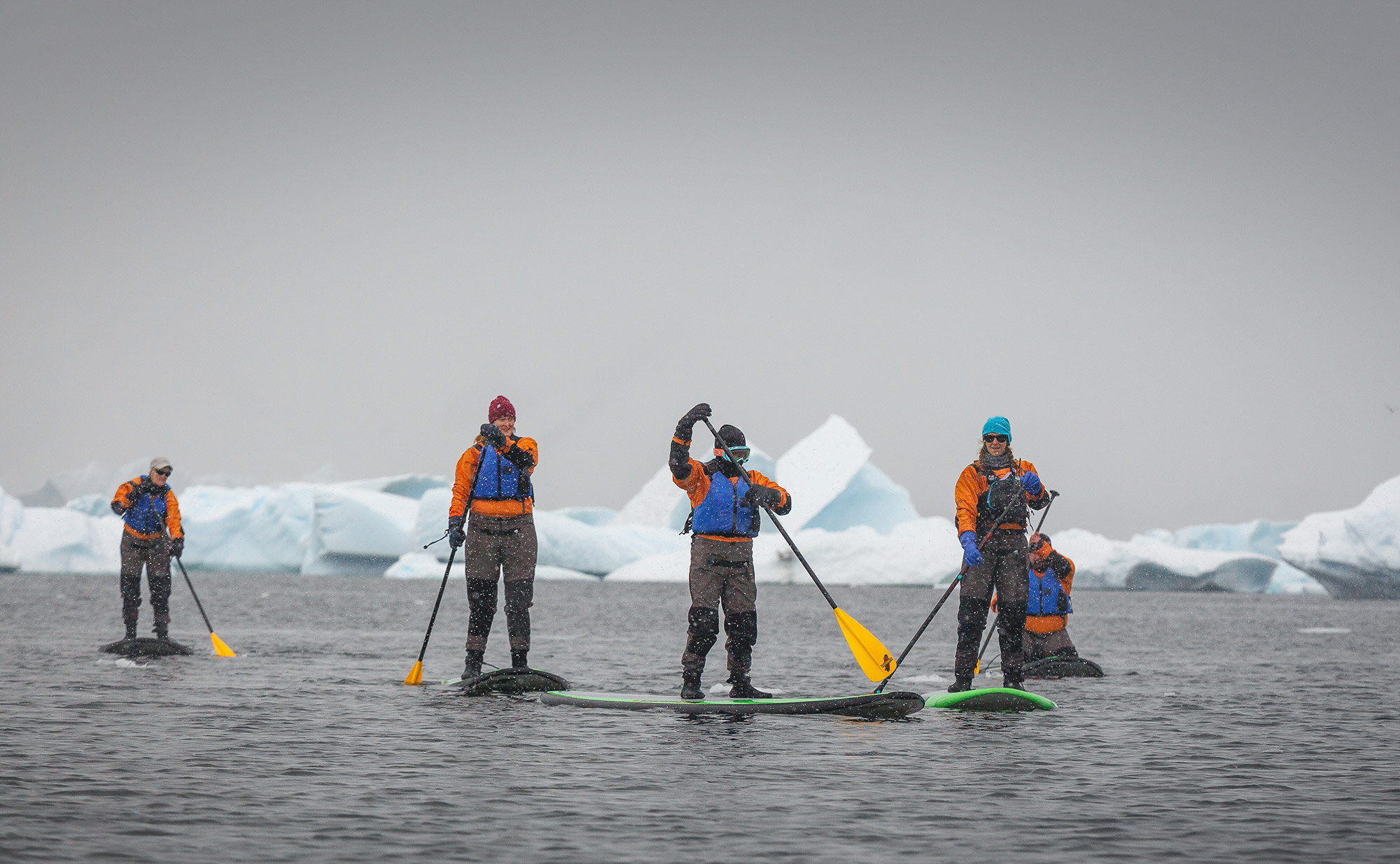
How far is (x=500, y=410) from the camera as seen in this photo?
414 inches

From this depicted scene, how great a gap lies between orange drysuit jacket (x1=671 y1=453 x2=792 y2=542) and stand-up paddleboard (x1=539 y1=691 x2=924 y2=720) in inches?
43.6

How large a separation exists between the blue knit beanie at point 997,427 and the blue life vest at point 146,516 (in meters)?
8.25

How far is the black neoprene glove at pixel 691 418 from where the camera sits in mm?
8891

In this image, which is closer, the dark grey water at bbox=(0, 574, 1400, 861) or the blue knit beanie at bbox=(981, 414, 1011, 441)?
the dark grey water at bbox=(0, 574, 1400, 861)

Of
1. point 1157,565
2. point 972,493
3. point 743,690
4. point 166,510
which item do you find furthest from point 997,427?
point 1157,565

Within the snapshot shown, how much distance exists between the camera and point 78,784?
6223 millimetres

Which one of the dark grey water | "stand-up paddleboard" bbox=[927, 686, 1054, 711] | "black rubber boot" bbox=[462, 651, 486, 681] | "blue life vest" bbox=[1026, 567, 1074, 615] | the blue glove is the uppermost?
the blue glove

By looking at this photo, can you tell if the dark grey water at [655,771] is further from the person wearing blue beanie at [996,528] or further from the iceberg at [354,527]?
the iceberg at [354,527]

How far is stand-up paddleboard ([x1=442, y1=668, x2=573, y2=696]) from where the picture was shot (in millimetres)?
10516

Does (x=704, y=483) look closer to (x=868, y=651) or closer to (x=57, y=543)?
(x=868, y=651)

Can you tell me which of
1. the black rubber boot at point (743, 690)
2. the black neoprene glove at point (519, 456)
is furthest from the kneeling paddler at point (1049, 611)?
the black neoprene glove at point (519, 456)

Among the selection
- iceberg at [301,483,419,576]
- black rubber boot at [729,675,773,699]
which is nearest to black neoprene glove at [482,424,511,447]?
black rubber boot at [729,675,773,699]

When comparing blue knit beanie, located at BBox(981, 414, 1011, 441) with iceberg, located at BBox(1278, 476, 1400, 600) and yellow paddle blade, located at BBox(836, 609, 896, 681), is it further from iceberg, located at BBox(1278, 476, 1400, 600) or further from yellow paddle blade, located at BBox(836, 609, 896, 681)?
iceberg, located at BBox(1278, 476, 1400, 600)

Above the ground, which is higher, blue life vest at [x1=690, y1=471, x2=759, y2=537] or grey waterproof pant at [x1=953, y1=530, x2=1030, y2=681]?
blue life vest at [x1=690, y1=471, x2=759, y2=537]
